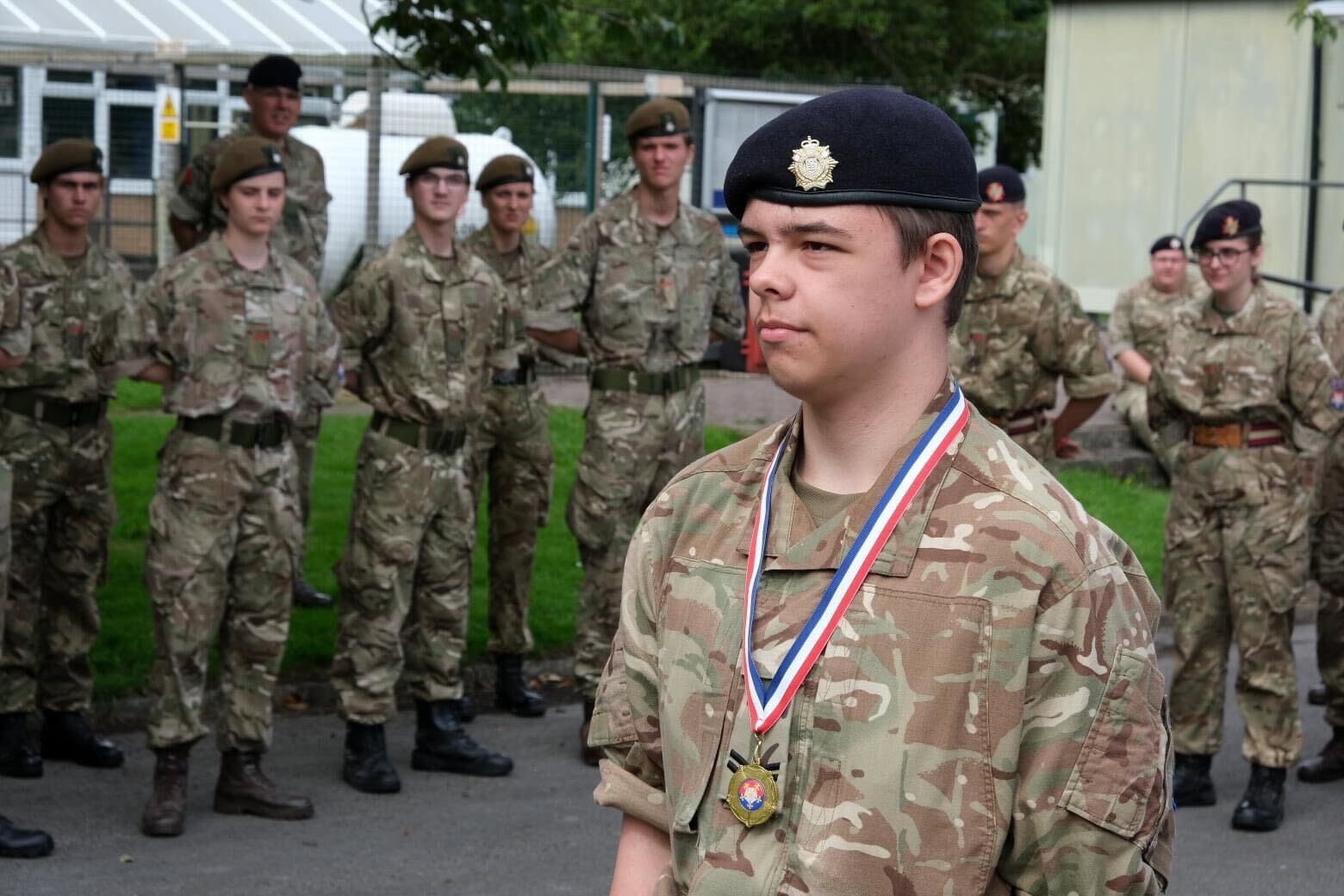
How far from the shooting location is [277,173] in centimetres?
657

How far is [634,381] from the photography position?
7.74 metres

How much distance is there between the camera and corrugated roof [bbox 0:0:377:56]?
10.0m

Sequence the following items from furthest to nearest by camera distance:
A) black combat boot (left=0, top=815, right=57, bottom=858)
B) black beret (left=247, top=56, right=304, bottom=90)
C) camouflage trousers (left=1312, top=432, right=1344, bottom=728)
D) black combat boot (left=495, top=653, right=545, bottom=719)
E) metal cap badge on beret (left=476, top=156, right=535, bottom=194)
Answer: metal cap badge on beret (left=476, top=156, right=535, bottom=194), black beret (left=247, top=56, right=304, bottom=90), black combat boot (left=495, top=653, right=545, bottom=719), camouflage trousers (left=1312, top=432, right=1344, bottom=728), black combat boot (left=0, top=815, right=57, bottom=858)

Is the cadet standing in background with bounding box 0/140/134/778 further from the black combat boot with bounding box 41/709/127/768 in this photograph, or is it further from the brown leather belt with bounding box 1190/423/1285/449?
the brown leather belt with bounding box 1190/423/1285/449

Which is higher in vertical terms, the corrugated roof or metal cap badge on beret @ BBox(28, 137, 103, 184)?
the corrugated roof

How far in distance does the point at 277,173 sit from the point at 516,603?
263 centimetres

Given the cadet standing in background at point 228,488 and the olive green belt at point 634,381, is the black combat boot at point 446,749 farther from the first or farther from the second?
the olive green belt at point 634,381

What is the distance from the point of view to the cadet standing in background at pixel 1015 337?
7820mm

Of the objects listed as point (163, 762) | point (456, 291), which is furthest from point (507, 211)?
point (163, 762)

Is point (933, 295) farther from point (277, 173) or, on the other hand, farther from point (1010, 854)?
point (277, 173)

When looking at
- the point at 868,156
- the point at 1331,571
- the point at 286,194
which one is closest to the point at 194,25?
the point at 286,194

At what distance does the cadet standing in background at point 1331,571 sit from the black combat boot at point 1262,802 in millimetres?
721

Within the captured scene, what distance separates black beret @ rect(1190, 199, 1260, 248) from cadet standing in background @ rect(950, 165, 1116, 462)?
0.81 metres

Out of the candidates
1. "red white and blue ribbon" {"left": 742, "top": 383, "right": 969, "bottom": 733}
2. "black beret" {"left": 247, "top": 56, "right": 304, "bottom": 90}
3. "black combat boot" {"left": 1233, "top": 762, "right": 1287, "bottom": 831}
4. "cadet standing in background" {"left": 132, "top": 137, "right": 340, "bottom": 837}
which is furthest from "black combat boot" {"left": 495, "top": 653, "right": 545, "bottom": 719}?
"red white and blue ribbon" {"left": 742, "top": 383, "right": 969, "bottom": 733}
